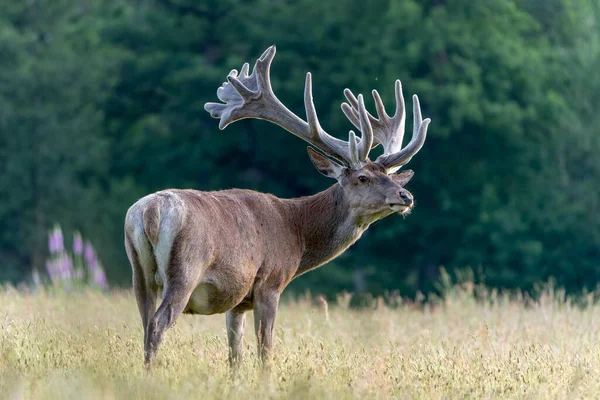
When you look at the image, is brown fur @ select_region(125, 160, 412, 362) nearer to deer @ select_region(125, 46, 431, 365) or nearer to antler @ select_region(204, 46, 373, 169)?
deer @ select_region(125, 46, 431, 365)

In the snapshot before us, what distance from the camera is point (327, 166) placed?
908 cm

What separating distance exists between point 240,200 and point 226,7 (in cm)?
2418

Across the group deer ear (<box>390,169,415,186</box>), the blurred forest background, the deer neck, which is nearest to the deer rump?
the deer neck

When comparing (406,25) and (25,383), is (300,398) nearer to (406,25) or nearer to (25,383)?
(25,383)

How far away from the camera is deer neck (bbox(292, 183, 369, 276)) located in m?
8.86

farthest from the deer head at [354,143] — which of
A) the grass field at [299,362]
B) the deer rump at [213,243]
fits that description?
the grass field at [299,362]

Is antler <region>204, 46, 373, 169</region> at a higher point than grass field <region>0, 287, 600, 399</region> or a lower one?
higher

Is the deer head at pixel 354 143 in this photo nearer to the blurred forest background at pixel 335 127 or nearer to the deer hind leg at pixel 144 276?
the deer hind leg at pixel 144 276

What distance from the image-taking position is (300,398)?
608 cm

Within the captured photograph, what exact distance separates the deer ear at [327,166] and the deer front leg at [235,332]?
1281mm

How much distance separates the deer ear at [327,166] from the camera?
9016 millimetres

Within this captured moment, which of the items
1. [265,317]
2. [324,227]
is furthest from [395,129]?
[265,317]

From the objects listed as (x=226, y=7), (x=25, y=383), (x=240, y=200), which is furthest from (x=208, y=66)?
(x=25, y=383)

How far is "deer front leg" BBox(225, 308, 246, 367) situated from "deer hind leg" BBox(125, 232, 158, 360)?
955 millimetres
